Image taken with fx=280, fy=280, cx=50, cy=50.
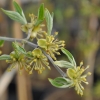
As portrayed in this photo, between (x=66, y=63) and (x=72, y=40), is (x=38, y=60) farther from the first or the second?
(x=72, y=40)

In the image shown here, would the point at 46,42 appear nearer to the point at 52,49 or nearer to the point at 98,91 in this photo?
the point at 52,49

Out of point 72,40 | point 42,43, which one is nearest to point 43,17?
point 42,43

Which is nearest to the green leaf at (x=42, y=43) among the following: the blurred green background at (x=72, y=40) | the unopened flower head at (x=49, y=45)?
the unopened flower head at (x=49, y=45)

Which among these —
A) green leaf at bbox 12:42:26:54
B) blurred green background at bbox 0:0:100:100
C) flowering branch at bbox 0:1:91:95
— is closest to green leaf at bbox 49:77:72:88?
flowering branch at bbox 0:1:91:95

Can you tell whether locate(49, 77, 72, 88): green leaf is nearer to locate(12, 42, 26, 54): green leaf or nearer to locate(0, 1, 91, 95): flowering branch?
locate(0, 1, 91, 95): flowering branch

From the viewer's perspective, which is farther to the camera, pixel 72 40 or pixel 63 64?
pixel 72 40

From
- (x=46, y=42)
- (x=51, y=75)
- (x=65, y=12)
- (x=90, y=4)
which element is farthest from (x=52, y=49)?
(x=51, y=75)

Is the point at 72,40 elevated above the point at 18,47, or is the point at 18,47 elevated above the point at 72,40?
the point at 72,40

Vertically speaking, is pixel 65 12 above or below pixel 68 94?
above

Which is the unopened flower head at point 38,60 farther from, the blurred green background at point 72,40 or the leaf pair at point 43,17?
the blurred green background at point 72,40
